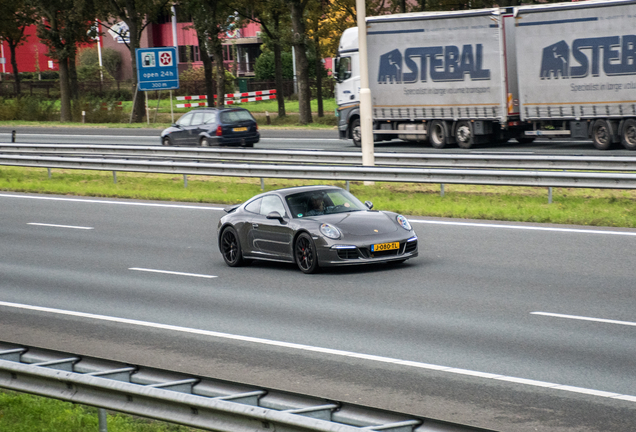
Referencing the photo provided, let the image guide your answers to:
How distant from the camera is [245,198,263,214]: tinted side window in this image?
46.3 ft

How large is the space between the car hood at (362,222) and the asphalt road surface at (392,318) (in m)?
0.61

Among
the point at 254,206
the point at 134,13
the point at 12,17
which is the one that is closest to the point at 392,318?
the point at 254,206

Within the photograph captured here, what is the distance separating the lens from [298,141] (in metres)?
36.4

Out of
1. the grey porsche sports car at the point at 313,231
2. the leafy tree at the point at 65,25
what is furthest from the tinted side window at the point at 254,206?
the leafy tree at the point at 65,25

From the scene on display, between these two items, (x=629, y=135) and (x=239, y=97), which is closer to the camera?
(x=629, y=135)

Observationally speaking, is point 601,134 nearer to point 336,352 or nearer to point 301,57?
point 336,352

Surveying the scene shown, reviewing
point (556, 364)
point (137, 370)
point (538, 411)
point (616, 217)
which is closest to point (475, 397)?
point (538, 411)

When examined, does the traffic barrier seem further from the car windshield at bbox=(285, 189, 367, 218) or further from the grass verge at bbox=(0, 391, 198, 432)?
the grass verge at bbox=(0, 391, 198, 432)

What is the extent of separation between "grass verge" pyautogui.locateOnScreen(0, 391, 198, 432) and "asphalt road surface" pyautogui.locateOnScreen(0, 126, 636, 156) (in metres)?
20.6

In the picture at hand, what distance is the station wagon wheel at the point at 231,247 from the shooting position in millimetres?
14156

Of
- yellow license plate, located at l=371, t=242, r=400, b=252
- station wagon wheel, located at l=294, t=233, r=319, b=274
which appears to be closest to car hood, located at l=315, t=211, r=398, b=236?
yellow license plate, located at l=371, t=242, r=400, b=252

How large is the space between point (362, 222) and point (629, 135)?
15861mm

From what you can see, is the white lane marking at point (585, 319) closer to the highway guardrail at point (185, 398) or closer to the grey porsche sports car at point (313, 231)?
the grey porsche sports car at point (313, 231)

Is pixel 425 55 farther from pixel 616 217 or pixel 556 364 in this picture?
pixel 556 364
